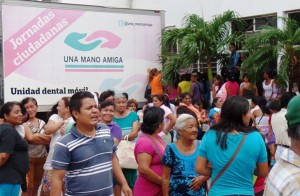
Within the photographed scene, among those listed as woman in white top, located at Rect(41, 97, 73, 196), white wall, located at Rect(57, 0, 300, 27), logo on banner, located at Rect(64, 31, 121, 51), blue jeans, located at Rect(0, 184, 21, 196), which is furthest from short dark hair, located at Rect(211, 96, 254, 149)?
white wall, located at Rect(57, 0, 300, 27)

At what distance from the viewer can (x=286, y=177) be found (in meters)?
3.24

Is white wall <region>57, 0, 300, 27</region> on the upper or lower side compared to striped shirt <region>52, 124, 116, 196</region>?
upper

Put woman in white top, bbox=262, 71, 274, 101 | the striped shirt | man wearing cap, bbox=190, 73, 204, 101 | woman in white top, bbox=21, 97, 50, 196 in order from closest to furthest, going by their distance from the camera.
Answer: the striped shirt → woman in white top, bbox=21, 97, 50, 196 → woman in white top, bbox=262, 71, 274, 101 → man wearing cap, bbox=190, 73, 204, 101

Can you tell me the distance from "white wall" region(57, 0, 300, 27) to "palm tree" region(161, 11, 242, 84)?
71 centimetres

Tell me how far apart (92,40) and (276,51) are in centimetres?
→ 445

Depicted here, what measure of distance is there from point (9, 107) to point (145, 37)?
30.1ft

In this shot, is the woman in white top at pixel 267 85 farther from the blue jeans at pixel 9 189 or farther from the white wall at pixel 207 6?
the blue jeans at pixel 9 189

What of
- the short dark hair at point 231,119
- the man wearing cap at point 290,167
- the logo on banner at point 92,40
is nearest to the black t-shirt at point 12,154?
the short dark hair at point 231,119

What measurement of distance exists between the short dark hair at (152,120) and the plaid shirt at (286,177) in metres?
3.41

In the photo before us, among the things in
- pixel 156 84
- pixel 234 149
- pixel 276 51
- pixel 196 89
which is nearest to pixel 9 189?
pixel 234 149

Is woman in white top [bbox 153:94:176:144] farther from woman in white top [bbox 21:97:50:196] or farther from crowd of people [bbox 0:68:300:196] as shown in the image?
woman in white top [bbox 21:97:50:196]

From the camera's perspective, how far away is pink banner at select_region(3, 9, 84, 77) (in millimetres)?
13469

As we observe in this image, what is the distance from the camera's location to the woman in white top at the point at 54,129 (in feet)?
28.6

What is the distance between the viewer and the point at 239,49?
52.7 feet
